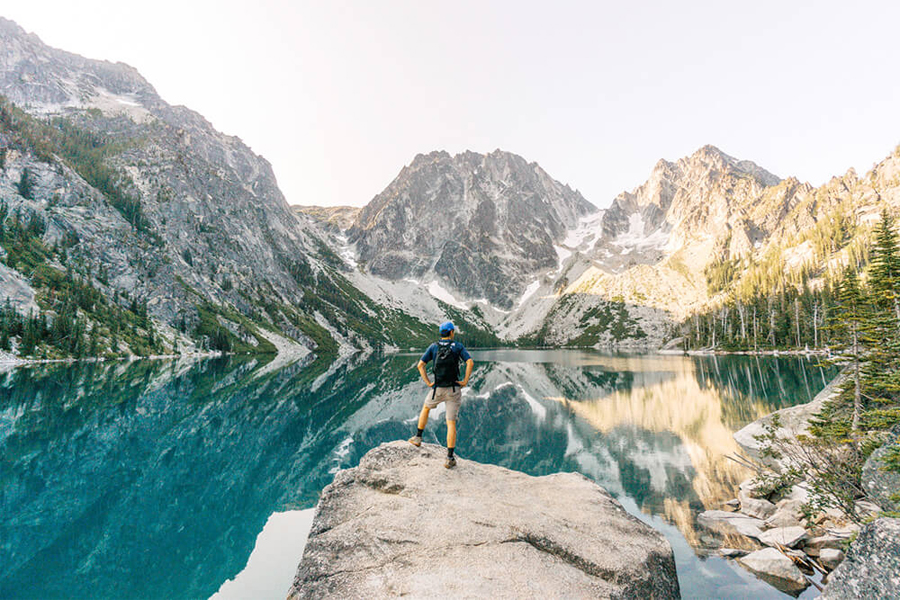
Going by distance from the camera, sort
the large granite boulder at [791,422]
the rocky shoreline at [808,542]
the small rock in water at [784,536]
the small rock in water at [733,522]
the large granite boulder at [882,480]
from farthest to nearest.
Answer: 1. the large granite boulder at [791,422]
2. the small rock in water at [733,522]
3. the small rock in water at [784,536]
4. the large granite boulder at [882,480]
5. the rocky shoreline at [808,542]

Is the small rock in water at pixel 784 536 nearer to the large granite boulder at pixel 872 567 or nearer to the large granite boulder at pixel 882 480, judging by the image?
the large granite boulder at pixel 882 480

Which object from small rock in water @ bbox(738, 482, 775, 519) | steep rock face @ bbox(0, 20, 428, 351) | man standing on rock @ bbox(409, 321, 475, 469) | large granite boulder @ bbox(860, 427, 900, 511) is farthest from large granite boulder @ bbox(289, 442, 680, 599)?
steep rock face @ bbox(0, 20, 428, 351)

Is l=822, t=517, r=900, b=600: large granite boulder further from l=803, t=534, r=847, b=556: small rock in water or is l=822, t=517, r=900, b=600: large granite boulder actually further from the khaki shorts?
the khaki shorts

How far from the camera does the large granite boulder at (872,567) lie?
695 centimetres

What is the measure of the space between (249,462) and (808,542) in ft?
92.6

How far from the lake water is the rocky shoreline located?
857 mm

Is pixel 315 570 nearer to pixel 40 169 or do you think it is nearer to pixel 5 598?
pixel 5 598

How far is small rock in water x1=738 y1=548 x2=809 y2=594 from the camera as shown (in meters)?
11.6

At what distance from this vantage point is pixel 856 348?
824 inches

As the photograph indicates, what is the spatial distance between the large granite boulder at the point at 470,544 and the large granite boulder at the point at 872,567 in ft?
9.83

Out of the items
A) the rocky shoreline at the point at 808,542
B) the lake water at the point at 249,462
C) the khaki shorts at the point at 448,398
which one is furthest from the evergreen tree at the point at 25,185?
the rocky shoreline at the point at 808,542

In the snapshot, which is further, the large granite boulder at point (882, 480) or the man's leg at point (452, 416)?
the large granite boulder at point (882, 480)

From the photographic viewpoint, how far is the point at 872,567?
7301 mm

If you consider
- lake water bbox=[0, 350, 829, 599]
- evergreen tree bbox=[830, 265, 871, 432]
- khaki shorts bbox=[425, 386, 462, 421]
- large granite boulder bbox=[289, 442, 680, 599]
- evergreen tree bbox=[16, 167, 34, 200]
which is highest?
evergreen tree bbox=[16, 167, 34, 200]
